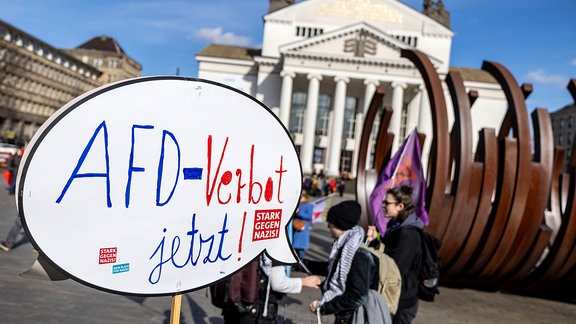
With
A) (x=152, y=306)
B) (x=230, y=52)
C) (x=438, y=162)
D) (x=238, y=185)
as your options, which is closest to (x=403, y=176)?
(x=438, y=162)

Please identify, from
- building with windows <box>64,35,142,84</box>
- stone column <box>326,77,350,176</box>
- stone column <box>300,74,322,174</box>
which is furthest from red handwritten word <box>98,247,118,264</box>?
building with windows <box>64,35,142,84</box>

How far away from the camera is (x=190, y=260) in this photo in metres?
2.11

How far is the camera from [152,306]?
5.52 m

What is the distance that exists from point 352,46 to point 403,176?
3796 cm

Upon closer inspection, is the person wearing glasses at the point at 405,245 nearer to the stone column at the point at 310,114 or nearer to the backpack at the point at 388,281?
the backpack at the point at 388,281

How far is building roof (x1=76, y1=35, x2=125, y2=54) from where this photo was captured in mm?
86688

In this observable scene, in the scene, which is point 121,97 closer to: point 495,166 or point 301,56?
point 495,166

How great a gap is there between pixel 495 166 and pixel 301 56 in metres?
36.7

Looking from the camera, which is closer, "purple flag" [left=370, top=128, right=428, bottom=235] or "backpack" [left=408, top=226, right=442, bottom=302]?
"backpack" [left=408, top=226, right=442, bottom=302]

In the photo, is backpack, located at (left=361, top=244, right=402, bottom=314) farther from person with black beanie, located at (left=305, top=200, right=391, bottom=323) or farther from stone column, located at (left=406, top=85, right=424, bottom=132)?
stone column, located at (left=406, top=85, right=424, bottom=132)

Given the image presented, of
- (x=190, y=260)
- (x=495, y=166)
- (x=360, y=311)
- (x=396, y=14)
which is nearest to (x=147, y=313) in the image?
(x=360, y=311)

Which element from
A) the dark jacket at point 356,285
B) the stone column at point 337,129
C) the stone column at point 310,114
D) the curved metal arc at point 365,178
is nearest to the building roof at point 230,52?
the stone column at point 310,114

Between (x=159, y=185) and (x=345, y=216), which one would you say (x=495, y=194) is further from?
(x=159, y=185)

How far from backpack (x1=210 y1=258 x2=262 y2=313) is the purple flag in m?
3.39
